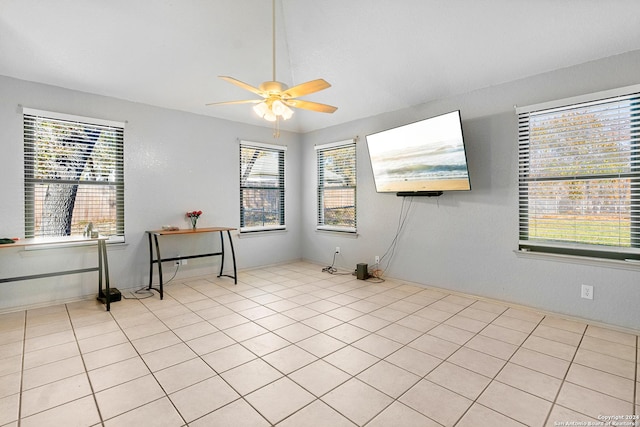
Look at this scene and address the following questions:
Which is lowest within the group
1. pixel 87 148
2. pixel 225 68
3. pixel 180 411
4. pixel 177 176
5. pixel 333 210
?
pixel 180 411

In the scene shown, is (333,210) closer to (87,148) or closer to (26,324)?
(87,148)

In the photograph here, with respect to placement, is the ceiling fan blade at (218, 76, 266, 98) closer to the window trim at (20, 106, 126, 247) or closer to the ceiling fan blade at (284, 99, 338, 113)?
the ceiling fan blade at (284, 99, 338, 113)

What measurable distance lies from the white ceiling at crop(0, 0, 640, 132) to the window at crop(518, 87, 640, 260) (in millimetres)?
512

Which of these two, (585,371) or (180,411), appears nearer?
(180,411)

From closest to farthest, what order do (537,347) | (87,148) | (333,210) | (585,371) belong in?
1. (585,371)
2. (537,347)
3. (87,148)
4. (333,210)

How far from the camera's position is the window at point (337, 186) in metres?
5.21

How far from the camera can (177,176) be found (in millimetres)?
4508

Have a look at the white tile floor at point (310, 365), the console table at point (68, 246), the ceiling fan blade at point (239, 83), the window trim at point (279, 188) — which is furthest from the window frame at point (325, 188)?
the console table at point (68, 246)

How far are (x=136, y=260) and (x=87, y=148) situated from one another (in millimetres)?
1527

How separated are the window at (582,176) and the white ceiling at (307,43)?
51 centimetres

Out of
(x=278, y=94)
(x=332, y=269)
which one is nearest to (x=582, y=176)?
(x=278, y=94)

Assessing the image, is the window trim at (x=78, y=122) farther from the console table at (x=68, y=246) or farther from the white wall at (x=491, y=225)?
the white wall at (x=491, y=225)

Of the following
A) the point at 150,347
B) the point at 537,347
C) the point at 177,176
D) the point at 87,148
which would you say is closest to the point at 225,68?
the point at 177,176

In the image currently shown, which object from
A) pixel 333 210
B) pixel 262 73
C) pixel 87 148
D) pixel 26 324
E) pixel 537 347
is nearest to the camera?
pixel 537 347
